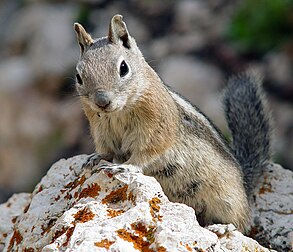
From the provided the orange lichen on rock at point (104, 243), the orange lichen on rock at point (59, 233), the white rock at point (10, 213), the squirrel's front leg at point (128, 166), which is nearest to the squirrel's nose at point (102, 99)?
the squirrel's front leg at point (128, 166)

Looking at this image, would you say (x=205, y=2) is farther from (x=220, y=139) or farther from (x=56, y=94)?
(x=220, y=139)

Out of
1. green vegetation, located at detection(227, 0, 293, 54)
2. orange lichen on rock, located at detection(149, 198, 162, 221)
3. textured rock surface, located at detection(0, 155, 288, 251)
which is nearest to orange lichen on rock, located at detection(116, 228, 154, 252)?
textured rock surface, located at detection(0, 155, 288, 251)

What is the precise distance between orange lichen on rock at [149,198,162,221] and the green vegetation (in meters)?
6.33

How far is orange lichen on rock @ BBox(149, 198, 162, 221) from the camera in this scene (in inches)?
151

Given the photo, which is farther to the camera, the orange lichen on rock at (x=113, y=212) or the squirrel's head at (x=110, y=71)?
the squirrel's head at (x=110, y=71)

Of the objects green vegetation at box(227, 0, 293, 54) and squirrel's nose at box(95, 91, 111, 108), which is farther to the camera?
green vegetation at box(227, 0, 293, 54)

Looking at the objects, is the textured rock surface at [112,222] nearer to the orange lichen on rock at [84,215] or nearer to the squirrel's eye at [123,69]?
the orange lichen on rock at [84,215]

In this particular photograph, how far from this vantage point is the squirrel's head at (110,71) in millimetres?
4215

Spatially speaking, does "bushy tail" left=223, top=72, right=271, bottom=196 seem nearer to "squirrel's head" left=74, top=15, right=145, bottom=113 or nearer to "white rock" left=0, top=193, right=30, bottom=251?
"squirrel's head" left=74, top=15, right=145, bottom=113

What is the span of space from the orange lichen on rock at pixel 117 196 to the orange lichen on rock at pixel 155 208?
0.17 meters

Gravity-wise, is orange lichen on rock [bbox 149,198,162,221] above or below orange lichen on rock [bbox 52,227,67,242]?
above

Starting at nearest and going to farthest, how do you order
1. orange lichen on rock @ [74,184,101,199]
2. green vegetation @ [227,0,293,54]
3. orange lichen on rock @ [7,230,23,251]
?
1. orange lichen on rock @ [74,184,101,199]
2. orange lichen on rock @ [7,230,23,251]
3. green vegetation @ [227,0,293,54]

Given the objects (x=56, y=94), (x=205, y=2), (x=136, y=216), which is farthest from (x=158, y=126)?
(x=205, y=2)

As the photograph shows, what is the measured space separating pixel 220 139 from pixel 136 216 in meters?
1.52
